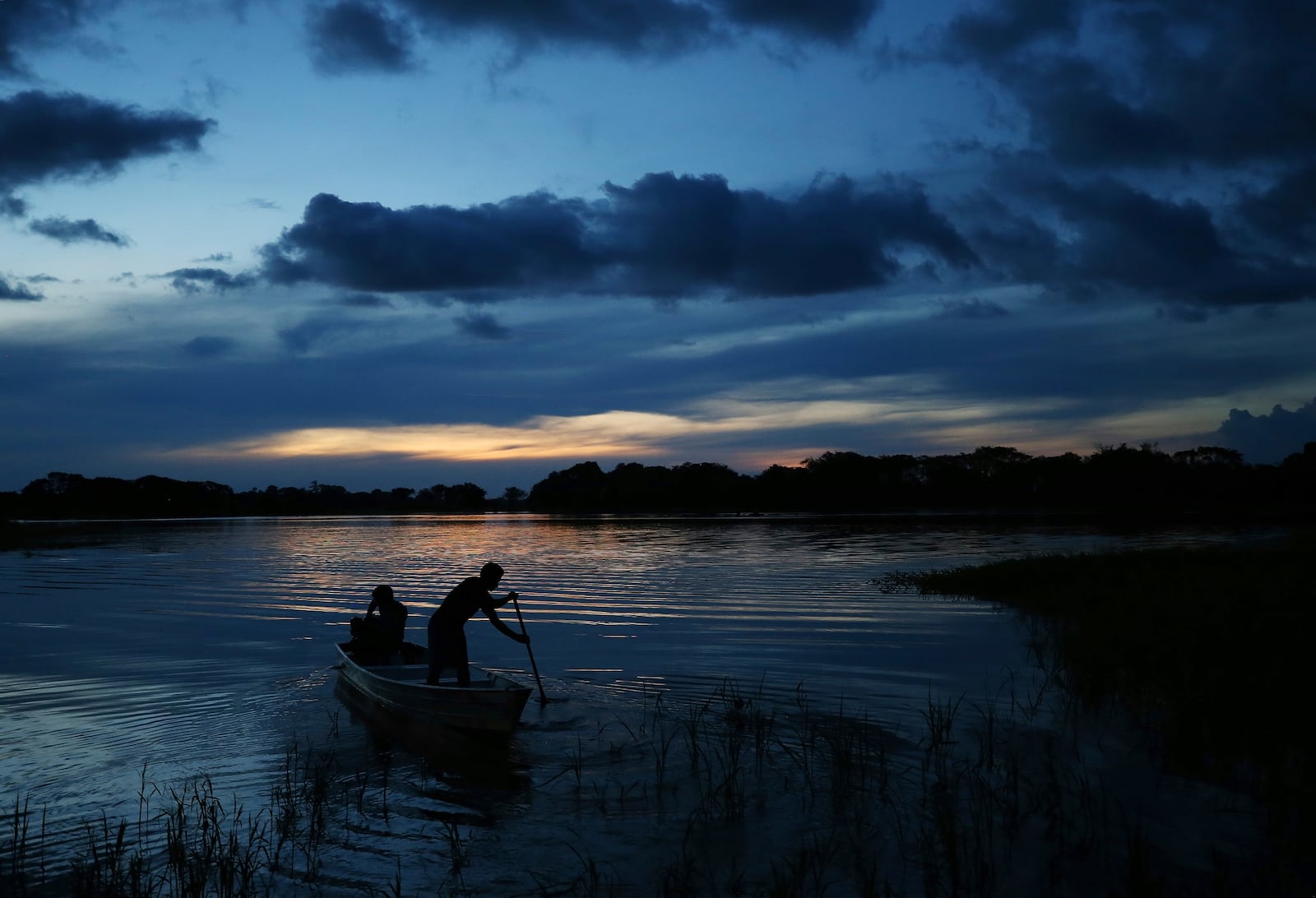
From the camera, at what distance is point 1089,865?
7992mm

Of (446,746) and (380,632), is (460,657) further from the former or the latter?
(380,632)

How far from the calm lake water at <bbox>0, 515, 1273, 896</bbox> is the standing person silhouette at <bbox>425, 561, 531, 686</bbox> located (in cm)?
137

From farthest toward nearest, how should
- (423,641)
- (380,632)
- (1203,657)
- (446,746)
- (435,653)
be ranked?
(423,641) → (380,632) → (1203,657) → (435,653) → (446,746)

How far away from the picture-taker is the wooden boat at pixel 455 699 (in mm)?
12469

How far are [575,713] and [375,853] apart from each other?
20.3ft

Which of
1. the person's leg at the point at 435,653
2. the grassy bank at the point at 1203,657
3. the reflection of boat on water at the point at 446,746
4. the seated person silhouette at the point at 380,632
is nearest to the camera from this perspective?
the grassy bank at the point at 1203,657

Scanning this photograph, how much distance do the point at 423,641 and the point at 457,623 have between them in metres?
11.3

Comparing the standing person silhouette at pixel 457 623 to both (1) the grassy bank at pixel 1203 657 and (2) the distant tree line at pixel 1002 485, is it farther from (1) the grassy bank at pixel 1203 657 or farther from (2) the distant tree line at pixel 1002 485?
(2) the distant tree line at pixel 1002 485

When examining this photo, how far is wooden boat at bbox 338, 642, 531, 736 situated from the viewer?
12.5 meters

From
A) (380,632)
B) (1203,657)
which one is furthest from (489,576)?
(1203,657)

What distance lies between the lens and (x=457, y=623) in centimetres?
1433

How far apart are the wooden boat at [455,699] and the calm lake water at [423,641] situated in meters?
0.49

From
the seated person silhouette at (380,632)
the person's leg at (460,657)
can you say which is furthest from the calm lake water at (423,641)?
the person's leg at (460,657)

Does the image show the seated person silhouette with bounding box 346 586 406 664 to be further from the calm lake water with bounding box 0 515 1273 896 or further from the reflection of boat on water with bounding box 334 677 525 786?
the reflection of boat on water with bounding box 334 677 525 786
